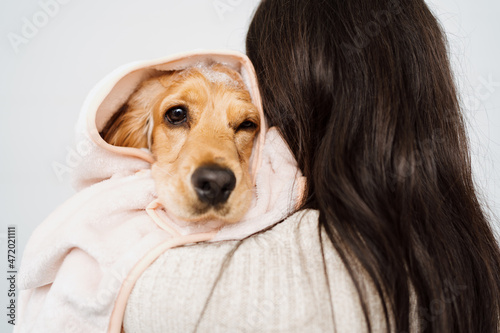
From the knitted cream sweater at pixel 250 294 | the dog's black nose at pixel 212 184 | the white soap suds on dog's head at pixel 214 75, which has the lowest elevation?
the knitted cream sweater at pixel 250 294

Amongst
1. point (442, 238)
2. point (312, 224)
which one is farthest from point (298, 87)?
point (442, 238)

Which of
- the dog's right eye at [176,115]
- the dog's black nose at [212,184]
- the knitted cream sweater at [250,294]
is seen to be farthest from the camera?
the dog's right eye at [176,115]

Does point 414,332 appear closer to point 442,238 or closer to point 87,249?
point 442,238

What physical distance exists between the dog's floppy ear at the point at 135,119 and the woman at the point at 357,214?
0.37m

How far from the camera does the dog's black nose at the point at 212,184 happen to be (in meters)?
0.82

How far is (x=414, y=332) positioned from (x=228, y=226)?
394 mm

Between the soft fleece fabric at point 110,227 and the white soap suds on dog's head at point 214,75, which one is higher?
the white soap suds on dog's head at point 214,75

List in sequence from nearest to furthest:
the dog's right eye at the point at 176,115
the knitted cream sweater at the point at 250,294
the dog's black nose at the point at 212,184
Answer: the knitted cream sweater at the point at 250,294
the dog's black nose at the point at 212,184
the dog's right eye at the point at 176,115

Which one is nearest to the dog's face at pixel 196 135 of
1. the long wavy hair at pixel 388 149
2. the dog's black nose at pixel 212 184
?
the dog's black nose at pixel 212 184

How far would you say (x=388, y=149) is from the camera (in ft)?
2.20

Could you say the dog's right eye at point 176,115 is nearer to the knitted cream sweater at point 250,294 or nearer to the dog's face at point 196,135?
the dog's face at point 196,135

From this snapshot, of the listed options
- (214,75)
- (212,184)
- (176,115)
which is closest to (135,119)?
(176,115)

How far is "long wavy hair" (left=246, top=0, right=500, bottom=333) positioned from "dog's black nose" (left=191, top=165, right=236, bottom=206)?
163 mm

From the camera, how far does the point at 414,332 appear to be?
0.63 meters
